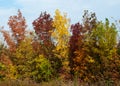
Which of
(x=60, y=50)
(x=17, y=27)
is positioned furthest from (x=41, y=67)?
(x=17, y=27)

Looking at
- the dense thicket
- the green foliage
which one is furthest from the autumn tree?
the green foliage

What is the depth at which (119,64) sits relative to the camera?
37781 mm

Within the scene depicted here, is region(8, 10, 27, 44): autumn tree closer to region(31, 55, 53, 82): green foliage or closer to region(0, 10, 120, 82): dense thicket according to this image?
region(0, 10, 120, 82): dense thicket

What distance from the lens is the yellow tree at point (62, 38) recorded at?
4200cm

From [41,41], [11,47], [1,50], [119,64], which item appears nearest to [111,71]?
[119,64]

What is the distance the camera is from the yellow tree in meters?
42.0

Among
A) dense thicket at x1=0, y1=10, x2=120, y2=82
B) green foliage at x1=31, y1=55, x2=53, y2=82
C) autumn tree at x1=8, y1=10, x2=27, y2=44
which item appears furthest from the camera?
autumn tree at x1=8, y1=10, x2=27, y2=44

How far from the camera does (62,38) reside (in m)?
42.9

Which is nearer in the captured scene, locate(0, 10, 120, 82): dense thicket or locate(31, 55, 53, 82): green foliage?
locate(0, 10, 120, 82): dense thicket

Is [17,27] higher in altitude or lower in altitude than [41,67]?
higher

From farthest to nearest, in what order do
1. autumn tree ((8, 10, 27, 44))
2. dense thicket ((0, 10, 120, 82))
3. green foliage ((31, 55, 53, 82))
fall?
autumn tree ((8, 10, 27, 44)) → green foliage ((31, 55, 53, 82)) → dense thicket ((0, 10, 120, 82))

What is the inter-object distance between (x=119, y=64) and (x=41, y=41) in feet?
37.1

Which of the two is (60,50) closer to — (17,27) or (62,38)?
(62,38)

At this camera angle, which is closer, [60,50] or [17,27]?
[60,50]
